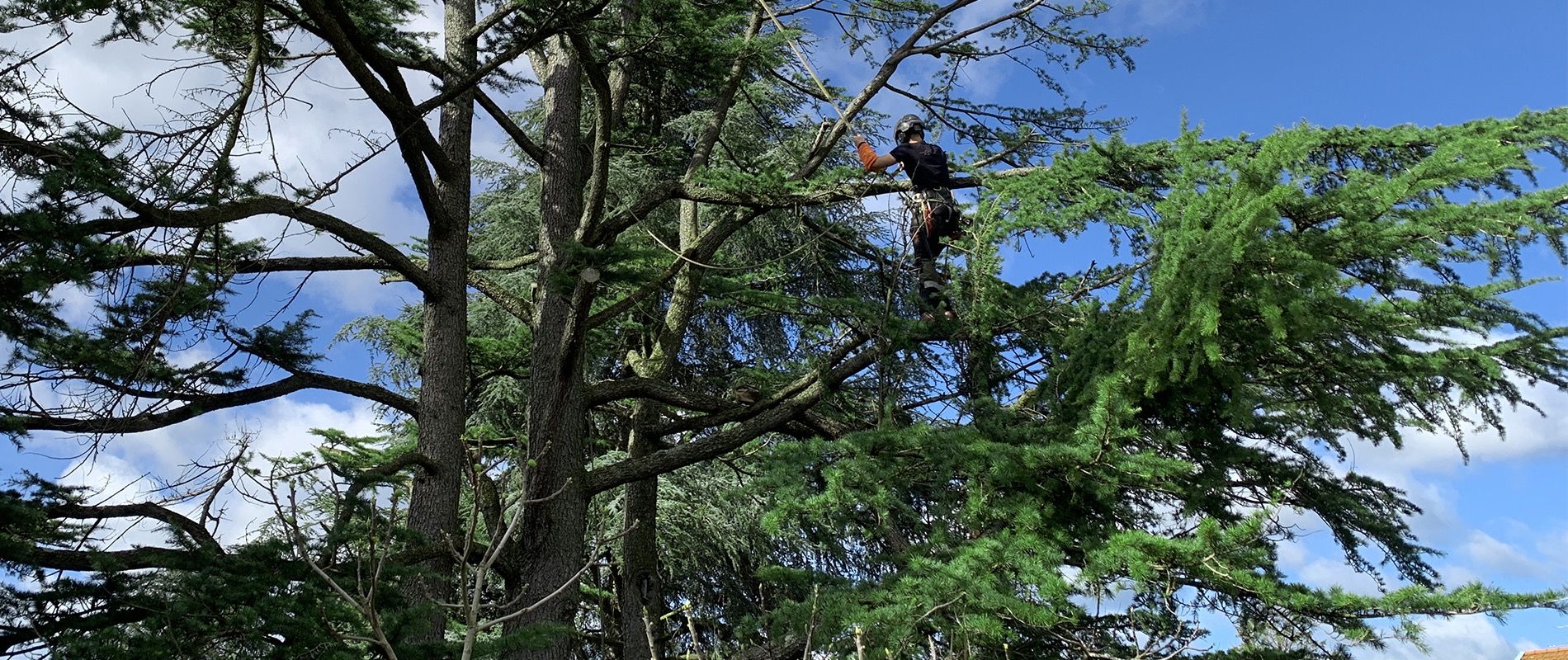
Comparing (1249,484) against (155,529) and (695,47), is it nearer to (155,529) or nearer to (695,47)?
(695,47)

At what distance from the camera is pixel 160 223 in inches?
245

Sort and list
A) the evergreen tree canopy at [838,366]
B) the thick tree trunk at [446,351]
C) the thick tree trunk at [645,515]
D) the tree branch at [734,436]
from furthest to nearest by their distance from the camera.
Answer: the thick tree trunk at [645,515]
the tree branch at [734,436]
the thick tree trunk at [446,351]
the evergreen tree canopy at [838,366]

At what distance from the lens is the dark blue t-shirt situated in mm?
7723

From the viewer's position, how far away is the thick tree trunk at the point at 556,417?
7.97m

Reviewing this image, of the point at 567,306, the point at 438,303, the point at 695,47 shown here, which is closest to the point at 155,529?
the point at 438,303

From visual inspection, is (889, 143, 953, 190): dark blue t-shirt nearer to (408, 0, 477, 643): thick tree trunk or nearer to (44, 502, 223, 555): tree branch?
(408, 0, 477, 643): thick tree trunk

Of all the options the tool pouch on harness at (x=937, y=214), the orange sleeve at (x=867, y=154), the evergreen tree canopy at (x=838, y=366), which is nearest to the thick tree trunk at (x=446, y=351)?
the evergreen tree canopy at (x=838, y=366)

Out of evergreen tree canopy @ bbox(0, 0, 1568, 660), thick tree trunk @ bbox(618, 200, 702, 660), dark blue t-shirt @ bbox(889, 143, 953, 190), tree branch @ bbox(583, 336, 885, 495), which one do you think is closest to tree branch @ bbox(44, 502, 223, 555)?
evergreen tree canopy @ bbox(0, 0, 1568, 660)

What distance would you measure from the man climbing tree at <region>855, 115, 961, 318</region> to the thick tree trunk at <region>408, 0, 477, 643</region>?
293 cm

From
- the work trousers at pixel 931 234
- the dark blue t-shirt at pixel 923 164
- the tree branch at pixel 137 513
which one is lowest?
the tree branch at pixel 137 513

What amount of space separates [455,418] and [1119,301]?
4.52 meters

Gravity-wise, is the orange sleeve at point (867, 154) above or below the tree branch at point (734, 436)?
above

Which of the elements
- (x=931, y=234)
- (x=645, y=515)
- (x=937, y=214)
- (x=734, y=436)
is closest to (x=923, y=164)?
(x=937, y=214)

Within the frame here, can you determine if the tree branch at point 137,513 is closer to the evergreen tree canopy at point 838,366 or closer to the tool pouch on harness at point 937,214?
the evergreen tree canopy at point 838,366
